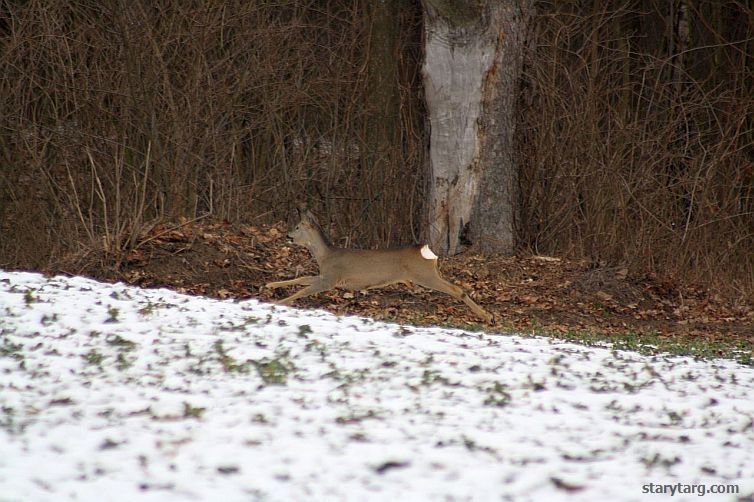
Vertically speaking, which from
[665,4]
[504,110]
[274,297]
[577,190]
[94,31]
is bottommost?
[274,297]

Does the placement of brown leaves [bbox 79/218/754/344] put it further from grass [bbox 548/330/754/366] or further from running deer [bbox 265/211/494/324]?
grass [bbox 548/330/754/366]

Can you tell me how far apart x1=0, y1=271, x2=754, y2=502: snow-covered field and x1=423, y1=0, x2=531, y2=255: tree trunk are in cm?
470

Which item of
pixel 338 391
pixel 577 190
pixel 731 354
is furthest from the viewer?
pixel 577 190

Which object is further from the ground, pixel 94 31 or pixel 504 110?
pixel 94 31

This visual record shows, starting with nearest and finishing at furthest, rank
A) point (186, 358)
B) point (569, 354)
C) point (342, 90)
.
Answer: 1. point (186, 358)
2. point (569, 354)
3. point (342, 90)

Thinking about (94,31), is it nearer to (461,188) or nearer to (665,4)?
(461,188)

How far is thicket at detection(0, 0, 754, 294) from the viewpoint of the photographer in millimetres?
11234

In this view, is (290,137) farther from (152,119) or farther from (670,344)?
(670,344)

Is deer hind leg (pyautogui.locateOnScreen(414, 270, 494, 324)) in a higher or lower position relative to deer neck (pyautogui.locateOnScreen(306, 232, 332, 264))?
lower

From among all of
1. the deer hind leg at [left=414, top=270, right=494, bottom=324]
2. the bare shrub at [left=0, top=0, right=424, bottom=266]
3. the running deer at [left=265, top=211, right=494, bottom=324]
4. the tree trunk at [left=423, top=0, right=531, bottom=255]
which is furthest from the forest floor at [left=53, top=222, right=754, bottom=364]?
the bare shrub at [left=0, top=0, right=424, bottom=266]

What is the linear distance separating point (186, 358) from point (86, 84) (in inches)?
276

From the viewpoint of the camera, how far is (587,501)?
3.62 m

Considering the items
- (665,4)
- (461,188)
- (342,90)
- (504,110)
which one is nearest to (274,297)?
(461,188)

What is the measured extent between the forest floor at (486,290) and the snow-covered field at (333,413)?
7.83 feet
